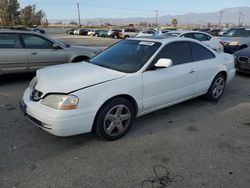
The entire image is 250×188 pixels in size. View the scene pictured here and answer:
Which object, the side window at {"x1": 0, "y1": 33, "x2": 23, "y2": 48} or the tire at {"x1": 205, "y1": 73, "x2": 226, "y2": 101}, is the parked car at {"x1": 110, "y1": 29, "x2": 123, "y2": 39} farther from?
the tire at {"x1": 205, "y1": 73, "x2": 226, "y2": 101}

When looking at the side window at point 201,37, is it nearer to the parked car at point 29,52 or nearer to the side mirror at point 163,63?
the parked car at point 29,52

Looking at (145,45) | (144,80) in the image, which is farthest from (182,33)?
(144,80)

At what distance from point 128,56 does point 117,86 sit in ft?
3.07

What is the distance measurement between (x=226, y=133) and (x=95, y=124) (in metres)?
2.12

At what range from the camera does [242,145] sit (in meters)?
3.68

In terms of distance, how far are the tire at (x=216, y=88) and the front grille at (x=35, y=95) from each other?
11.5 feet

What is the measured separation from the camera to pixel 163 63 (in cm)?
396

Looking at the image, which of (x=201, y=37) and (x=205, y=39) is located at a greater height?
(x=201, y=37)

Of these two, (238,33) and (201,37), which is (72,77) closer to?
(201,37)

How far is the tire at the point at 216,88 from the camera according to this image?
17.8ft

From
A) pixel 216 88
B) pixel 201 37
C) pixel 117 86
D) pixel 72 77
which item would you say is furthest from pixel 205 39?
pixel 72 77

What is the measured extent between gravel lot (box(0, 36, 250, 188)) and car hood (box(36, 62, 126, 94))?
824 mm

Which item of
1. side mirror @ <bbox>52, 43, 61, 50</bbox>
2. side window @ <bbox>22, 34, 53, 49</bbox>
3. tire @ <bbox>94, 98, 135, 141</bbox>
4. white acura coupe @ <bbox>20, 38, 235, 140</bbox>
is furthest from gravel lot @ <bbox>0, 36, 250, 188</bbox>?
side mirror @ <bbox>52, 43, 61, 50</bbox>

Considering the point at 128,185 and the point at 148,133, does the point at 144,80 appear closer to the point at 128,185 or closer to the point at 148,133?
the point at 148,133
